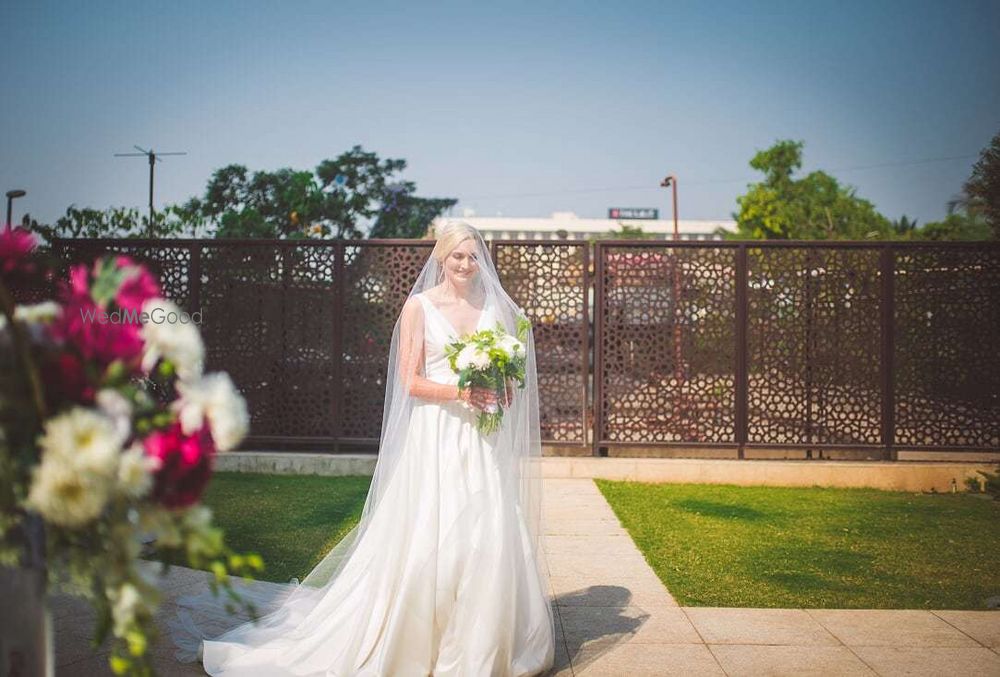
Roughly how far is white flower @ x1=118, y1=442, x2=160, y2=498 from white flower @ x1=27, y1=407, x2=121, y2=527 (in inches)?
0.7

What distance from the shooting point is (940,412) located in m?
8.41

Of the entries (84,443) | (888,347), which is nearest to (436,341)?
(84,443)

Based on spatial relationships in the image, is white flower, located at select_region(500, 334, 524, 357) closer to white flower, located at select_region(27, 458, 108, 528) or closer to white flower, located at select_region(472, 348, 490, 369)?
white flower, located at select_region(472, 348, 490, 369)

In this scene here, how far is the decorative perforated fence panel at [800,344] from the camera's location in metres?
8.41

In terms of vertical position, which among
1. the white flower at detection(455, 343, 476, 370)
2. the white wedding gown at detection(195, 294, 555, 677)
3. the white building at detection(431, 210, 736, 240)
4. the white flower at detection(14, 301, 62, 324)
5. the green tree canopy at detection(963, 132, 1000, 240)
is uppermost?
the white building at detection(431, 210, 736, 240)

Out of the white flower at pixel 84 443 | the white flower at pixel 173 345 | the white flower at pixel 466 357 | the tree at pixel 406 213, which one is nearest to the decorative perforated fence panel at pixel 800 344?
the white flower at pixel 466 357

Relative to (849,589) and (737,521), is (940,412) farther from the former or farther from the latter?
(849,589)

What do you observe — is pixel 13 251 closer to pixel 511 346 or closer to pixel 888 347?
pixel 511 346

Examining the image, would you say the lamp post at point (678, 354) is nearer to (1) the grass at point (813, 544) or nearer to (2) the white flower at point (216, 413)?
(1) the grass at point (813, 544)

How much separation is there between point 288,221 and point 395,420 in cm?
1320

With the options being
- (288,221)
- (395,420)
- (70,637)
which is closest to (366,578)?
(395,420)

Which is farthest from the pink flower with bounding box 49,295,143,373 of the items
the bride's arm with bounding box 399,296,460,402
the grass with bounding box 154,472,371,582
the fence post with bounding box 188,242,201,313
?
the fence post with bounding box 188,242,201,313

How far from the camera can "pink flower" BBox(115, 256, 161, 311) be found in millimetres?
1575

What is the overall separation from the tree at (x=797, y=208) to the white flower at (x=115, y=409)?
31.8m
